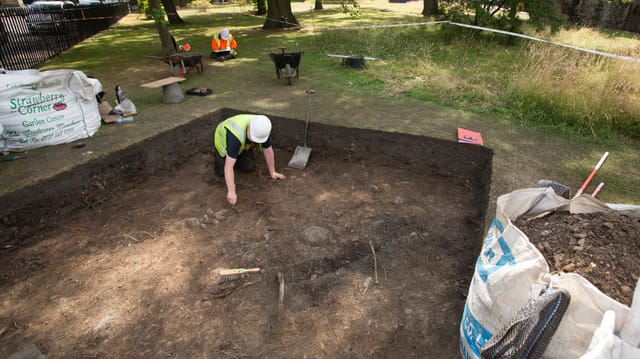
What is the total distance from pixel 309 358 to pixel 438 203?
2.33 m

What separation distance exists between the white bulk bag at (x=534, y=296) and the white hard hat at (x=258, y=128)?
2.42 m

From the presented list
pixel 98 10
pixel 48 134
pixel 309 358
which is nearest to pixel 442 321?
pixel 309 358

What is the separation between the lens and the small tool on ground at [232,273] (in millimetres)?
3041

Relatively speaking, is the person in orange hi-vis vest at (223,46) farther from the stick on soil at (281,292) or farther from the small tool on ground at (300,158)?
the stick on soil at (281,292)

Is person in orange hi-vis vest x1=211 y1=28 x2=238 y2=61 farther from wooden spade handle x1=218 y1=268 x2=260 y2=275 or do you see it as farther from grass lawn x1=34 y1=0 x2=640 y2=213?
wooden spade handle x1=218 y1=268 x2=260 y2=275

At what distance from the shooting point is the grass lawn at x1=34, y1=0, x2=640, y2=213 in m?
4.20

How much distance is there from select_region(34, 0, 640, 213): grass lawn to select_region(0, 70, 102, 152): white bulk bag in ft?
1.28

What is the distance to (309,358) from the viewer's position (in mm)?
2414

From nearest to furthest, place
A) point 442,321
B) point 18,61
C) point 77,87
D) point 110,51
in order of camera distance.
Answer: point 442,321 < point 77,87 < point 18,61 < point 110,51

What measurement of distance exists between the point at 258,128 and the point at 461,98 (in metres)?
3.97

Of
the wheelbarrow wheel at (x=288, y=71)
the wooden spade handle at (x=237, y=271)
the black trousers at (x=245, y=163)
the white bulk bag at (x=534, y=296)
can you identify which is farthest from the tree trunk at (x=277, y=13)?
the white bulk bag at (x=534, y=296)

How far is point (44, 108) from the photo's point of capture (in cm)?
437

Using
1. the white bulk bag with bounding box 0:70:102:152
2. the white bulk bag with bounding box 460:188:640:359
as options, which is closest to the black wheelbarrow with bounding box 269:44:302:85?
the white bulk bag with bounding box 0:70:102:152

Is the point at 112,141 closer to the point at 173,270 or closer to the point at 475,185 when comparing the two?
the point at 173,270
